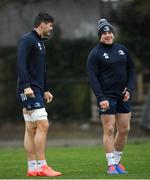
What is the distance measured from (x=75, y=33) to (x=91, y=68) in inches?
673

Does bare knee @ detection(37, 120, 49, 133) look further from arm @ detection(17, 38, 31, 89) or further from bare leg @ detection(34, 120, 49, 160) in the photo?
arm @ detection(17, 38, 31, 89)

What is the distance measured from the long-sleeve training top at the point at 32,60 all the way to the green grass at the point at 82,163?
1295 millimetres

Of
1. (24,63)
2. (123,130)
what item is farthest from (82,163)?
(24,63)

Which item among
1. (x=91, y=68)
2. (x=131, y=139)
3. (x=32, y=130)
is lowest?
(x=131, y=139)

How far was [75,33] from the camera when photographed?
92.8ft

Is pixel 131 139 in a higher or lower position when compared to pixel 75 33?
lower

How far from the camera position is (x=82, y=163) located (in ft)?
43.6

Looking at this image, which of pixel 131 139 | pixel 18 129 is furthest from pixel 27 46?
pixel 18 129

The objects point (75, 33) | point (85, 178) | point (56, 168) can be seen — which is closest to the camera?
point (85, 178)

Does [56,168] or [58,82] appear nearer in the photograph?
[56,168]

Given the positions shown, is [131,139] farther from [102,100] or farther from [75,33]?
[102,100]

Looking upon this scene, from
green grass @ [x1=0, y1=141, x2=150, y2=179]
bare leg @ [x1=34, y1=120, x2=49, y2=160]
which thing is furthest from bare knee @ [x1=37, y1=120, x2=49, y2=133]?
green grass @ [x1=0, y1=141, x2=150, y2=179]

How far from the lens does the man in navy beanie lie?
11227 millimetres

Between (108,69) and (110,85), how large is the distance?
226 millimetres
